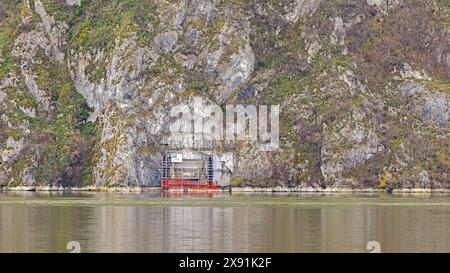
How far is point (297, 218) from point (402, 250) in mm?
48447

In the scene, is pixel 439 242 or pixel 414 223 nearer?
pixel 439 242

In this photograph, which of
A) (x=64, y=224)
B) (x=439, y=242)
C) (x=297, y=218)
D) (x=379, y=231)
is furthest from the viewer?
(x=297, y=218)

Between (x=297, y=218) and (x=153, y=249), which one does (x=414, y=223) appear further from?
(x=153, y=249)

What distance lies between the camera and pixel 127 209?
191m

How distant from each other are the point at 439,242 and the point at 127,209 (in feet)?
244

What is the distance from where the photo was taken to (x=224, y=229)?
5694 inches

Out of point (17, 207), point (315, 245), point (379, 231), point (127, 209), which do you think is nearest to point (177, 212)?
point (127, 209)

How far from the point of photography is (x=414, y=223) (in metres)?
154

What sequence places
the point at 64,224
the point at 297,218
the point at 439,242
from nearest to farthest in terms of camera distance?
the point at 439,242, the point at 64,224, the point at 297,218

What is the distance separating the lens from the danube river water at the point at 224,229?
12200 cm

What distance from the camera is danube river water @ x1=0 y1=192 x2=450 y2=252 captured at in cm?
12200
